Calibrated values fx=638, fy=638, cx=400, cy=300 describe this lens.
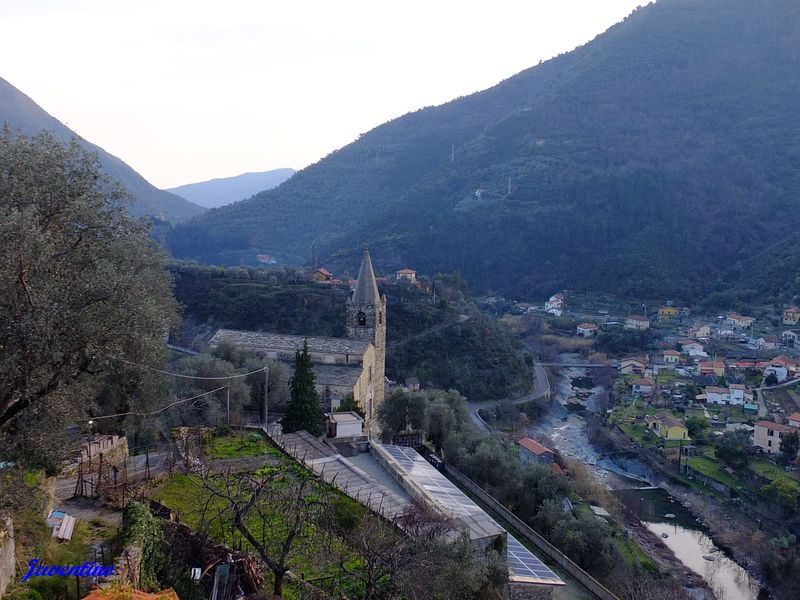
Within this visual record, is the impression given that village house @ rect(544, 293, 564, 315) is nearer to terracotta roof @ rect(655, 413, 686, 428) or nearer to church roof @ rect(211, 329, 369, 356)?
terracotta roof @ rect(655, 413, 686, 428)

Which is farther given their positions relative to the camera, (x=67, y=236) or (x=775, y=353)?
(x=775, y=353)

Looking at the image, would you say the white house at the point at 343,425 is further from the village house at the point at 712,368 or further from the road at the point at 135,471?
the village house at the point at 712,368

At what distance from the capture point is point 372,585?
788 cm

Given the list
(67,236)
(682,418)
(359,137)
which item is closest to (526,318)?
(682,418)

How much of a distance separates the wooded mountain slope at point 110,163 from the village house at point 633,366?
5770 cm

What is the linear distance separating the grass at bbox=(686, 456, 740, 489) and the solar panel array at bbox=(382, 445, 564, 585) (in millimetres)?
20350

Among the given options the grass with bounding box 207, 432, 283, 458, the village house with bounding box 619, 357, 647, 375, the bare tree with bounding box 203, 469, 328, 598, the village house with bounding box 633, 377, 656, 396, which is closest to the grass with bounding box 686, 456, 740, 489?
the village house with bounding box 633, 377, 656, 396

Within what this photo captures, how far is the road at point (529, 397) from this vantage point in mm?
38747

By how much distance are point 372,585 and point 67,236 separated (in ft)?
25.1

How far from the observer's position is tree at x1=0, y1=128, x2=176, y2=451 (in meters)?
7.96

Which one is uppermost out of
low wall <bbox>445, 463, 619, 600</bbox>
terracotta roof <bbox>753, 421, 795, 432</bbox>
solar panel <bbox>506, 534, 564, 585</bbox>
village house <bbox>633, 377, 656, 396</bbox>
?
solar panel <bbox>506, 534, 564, 585</bbox>

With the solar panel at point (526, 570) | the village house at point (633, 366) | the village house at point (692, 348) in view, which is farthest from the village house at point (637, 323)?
the solar panel at point (526, 570)

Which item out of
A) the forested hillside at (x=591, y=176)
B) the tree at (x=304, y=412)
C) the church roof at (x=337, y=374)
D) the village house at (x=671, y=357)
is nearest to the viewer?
the tree at (x=304, y=412)

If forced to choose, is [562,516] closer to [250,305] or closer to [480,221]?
[250,305]
